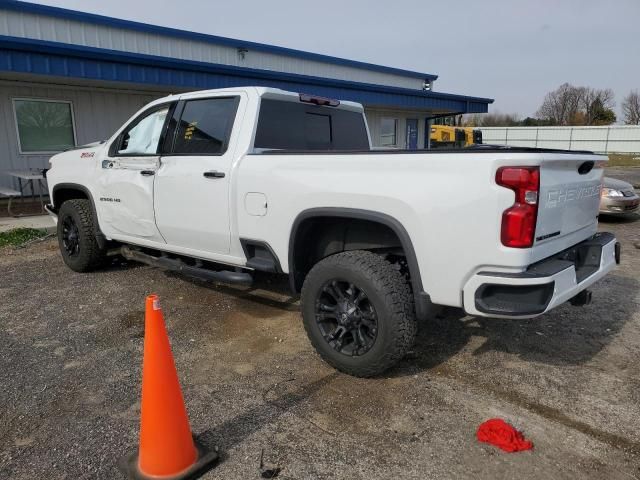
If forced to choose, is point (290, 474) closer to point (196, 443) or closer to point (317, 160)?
point (196, 443)

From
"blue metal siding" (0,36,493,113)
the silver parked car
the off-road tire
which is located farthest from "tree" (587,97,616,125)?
the off-road tire

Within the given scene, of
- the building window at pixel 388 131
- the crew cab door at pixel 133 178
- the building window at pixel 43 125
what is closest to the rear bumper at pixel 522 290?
the crew cab door at pixel 133 178

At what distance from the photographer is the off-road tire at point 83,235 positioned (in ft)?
17.9

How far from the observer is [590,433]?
2723 mm

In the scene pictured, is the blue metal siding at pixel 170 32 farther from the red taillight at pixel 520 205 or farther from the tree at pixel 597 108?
the tree at pixel 597 108

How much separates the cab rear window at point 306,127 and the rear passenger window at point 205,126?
28 centimetres

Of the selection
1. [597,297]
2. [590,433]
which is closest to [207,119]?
[590,433]

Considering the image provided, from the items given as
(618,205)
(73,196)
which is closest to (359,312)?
(73,196)

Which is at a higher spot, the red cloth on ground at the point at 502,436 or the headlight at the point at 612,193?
the headlight at the point at 612,193

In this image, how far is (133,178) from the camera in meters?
4.70

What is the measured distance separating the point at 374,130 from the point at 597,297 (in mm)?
14161

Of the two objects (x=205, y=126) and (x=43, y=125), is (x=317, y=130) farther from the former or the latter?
(x=43, y=125)

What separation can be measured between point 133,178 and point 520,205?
141 inches

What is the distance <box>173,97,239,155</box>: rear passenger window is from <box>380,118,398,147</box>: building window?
1505 cm
